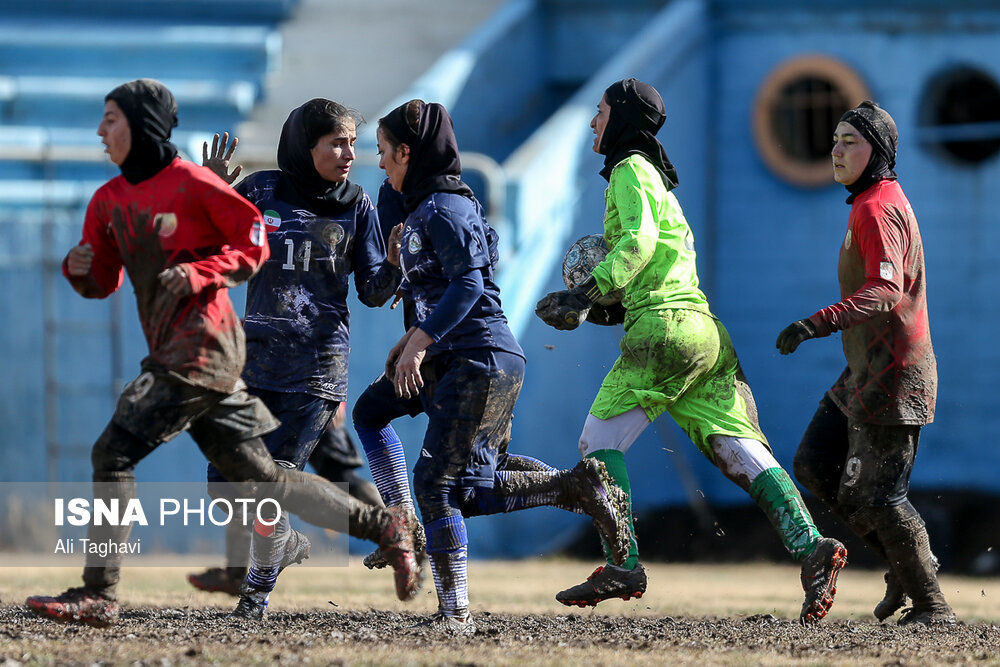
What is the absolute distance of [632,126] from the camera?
6.06 meters

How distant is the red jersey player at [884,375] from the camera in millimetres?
5988

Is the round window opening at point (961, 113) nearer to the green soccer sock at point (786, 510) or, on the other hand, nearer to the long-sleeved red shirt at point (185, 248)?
the green soccer sock at point (786, 510)

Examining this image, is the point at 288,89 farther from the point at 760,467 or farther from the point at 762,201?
the point at 760,467

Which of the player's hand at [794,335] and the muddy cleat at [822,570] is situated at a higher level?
the player's hand at [794,335]

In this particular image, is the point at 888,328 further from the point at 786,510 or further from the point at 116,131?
the point at 116,131

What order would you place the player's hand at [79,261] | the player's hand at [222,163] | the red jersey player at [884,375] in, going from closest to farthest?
the player's hand at [79,261]
the red jersey player at [884,375]
the player's hand at [222,163]

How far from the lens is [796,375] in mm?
13008

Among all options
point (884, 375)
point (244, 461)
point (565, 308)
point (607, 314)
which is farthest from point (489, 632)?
point (884, 375)

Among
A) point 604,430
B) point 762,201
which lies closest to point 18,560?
point 604,430

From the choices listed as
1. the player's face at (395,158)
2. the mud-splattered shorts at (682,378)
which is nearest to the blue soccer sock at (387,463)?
the mud-splattered shorts at (682,378)

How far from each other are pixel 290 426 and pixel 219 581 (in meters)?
1.05

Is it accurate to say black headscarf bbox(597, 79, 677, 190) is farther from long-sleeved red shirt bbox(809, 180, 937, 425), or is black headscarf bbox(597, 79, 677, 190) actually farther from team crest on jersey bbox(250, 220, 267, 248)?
team crest on jersey bbox(250, 220, 267, 248)

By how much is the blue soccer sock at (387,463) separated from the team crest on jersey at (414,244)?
3.34 ft

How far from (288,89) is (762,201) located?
15.5 ft
